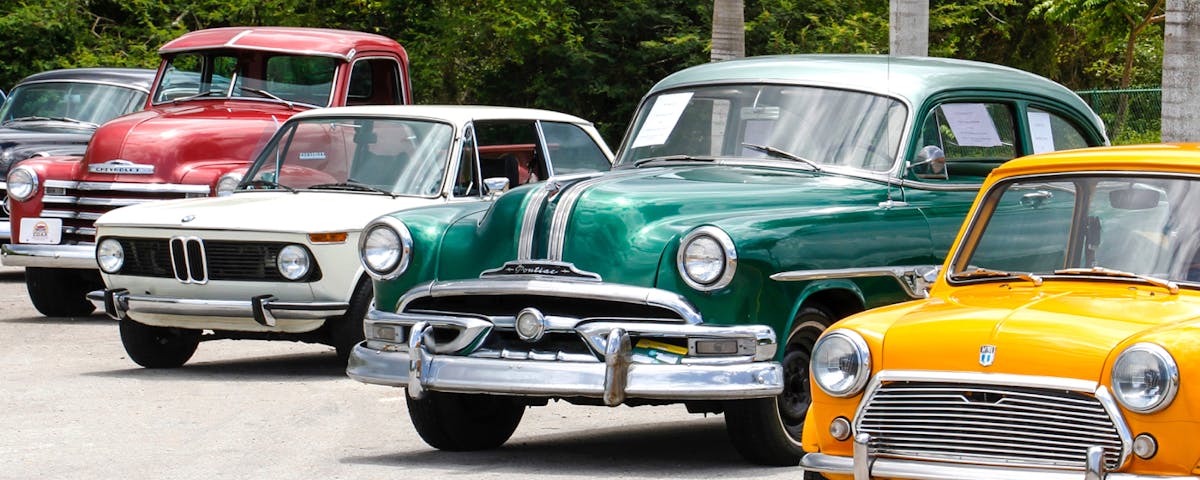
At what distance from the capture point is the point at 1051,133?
32.6ft

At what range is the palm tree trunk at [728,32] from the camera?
19.1m

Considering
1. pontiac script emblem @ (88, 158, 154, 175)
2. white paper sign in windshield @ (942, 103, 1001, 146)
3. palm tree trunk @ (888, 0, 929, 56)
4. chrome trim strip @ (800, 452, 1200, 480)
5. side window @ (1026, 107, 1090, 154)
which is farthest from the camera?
palm tree trunk @ (888, 0, 929, 56)

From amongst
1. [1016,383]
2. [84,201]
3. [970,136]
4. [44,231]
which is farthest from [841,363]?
[44,231]

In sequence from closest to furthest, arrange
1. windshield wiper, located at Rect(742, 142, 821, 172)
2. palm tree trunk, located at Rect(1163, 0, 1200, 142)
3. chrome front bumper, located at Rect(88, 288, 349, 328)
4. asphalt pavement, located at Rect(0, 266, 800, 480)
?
asphalt pavement, located at Rect(0, 266, 800, 480) < windshield wiper, located at Rect(742, 142, 821, 172) < chrome front bumper, located at Rect(88, 288, 349, 328) < palm tree trunk, located at Rect(1163, 0, 1200, 142)

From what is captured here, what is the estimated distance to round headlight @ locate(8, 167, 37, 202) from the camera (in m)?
15.4

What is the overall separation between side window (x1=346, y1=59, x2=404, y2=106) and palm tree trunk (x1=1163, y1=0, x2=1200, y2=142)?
6241mm

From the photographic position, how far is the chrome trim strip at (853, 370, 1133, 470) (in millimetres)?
5508

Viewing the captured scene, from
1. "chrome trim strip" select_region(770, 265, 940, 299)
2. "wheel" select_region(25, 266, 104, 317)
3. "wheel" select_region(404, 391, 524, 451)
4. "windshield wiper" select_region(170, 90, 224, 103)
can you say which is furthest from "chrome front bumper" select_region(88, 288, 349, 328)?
"windshield wiper" select_region(170, 90, 224, 103)

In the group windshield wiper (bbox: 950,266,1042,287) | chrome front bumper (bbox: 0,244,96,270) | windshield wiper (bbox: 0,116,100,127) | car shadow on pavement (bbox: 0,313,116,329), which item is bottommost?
car shadow on pavement (bbox: 0,313,116,329)

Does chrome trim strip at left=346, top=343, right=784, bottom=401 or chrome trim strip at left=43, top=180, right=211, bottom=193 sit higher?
chrome trim strip at left=346, top=343, right=784, bottom=401

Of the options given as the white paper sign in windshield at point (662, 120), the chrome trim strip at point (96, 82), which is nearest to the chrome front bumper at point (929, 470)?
the white paper sign in windshield at point (662, 120)

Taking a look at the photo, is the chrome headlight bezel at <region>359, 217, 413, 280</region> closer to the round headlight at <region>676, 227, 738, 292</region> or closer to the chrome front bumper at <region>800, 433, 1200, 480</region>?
the round headlight at <region>676, 227, 738, 292</region>

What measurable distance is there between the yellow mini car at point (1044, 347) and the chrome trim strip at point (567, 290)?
1.12 metres

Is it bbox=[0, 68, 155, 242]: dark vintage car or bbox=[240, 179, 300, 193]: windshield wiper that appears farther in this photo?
bbox=[0, 68, 155, 242]: dark vintage car
